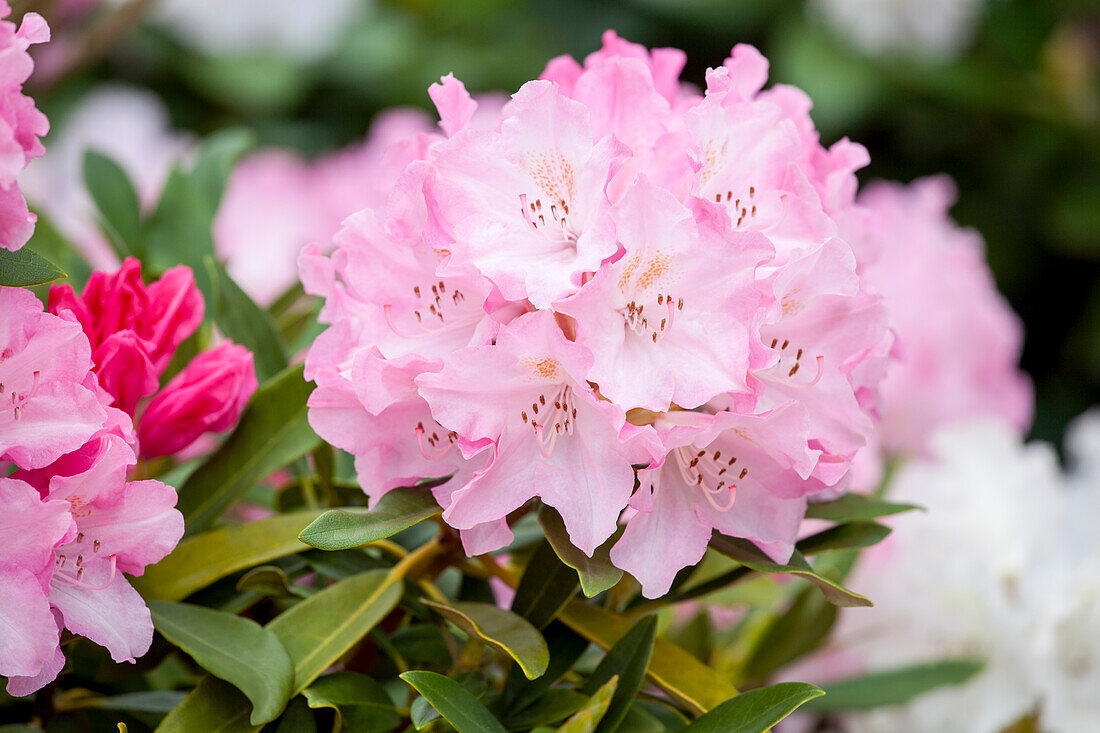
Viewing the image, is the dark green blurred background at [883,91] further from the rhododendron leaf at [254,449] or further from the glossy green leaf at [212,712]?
the glossy green leaf at [212,712]

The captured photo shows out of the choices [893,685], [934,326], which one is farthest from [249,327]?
[934,326]

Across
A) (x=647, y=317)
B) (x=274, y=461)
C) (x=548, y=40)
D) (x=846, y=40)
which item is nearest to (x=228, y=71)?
(x=548, y=40)

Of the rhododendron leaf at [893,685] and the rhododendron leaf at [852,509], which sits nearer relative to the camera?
the rhododendron leaf at [852,509]

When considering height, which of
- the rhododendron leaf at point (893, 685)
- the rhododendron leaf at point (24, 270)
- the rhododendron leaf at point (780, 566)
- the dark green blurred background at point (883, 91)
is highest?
the rhododendron leaf at point (24, 270)

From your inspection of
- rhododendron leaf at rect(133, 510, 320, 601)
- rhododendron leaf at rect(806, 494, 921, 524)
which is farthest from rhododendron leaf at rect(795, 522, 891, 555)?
rhododendron leaf at rect(133, 510, 320, 601)

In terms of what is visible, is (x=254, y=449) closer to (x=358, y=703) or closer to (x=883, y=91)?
(x=358, y=703)

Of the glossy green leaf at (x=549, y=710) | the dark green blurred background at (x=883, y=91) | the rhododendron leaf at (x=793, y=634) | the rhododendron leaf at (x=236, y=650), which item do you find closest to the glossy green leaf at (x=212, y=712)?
the rhododendron leaf at (x=236, y=650)
